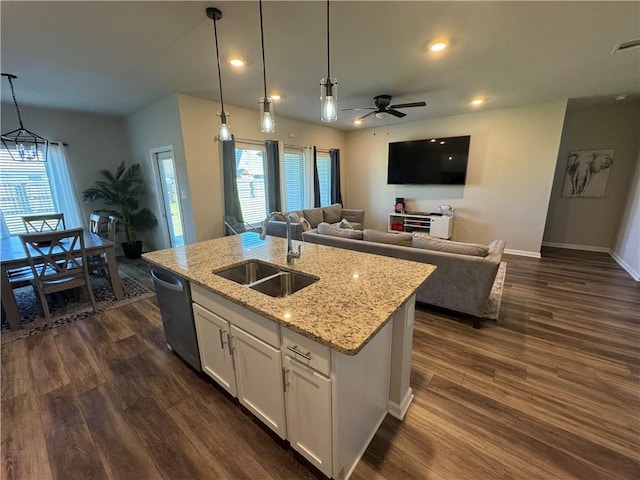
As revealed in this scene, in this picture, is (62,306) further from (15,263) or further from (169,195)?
(169,195)

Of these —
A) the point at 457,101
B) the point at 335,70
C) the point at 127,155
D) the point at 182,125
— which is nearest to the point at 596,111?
the point at 457,101

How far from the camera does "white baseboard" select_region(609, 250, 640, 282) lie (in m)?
3.74

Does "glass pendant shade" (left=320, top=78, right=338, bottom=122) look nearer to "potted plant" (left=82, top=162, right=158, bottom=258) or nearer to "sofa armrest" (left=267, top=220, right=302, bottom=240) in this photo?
"sofa armrest" (left=267, top=220, right=302, bottom=240)

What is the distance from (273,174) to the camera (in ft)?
16.4

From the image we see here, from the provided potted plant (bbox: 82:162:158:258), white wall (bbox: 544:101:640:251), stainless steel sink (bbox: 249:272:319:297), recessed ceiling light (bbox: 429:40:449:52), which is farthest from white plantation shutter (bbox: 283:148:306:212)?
white wall (bbox: 544:101:640:251)

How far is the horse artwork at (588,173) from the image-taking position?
4777 mm

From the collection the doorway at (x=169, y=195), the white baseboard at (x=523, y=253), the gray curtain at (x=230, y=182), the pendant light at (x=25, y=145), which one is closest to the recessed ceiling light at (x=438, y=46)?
the gray curtain at (x=230, y=182)

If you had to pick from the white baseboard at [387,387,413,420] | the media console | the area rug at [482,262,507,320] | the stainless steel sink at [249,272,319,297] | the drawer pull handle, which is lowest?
the white baseboard at [387,387,413,420]

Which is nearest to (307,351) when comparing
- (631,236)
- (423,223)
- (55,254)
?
(55,254)

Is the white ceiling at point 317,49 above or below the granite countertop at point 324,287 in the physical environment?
above

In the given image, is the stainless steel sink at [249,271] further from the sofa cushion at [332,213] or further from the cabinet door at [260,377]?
the sofa cushion at [332,213]

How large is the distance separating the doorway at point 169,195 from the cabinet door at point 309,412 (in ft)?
12.6

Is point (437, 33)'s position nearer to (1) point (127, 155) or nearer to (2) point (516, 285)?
(2) point (516, 285)

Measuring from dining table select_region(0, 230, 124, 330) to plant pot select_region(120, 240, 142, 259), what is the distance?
62.8 inches
